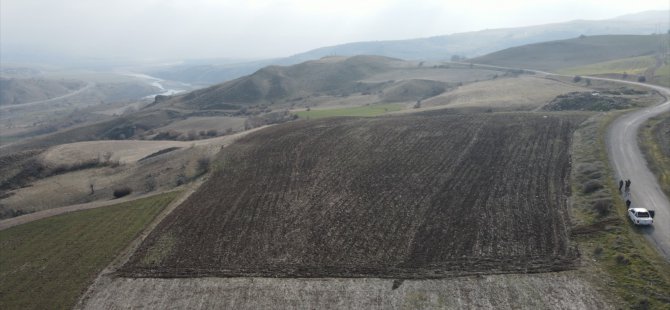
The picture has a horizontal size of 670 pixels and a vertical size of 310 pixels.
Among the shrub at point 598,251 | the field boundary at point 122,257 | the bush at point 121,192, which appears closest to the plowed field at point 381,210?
the field boundary at point 122,257

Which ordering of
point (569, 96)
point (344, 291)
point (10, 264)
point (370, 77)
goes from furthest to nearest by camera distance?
point (370, 77)
point (569, 96)
point (10, 264)
point (344, 291)

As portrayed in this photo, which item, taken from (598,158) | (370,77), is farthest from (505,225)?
(370,77)

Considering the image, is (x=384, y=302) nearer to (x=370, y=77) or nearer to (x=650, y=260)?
(x=650, y=260)

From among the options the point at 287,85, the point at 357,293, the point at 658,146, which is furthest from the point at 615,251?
the point at 287,85

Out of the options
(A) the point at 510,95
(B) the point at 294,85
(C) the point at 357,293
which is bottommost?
(C) the point at 357,293

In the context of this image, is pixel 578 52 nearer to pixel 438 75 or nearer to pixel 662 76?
pixel 438 75

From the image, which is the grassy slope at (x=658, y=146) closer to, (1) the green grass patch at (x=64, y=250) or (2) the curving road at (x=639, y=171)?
(2) the curving road at (x=639, y=171)

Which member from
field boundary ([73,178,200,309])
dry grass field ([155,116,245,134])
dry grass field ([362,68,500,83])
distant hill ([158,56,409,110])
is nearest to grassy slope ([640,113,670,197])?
field boundary ([73,178,200,309])
